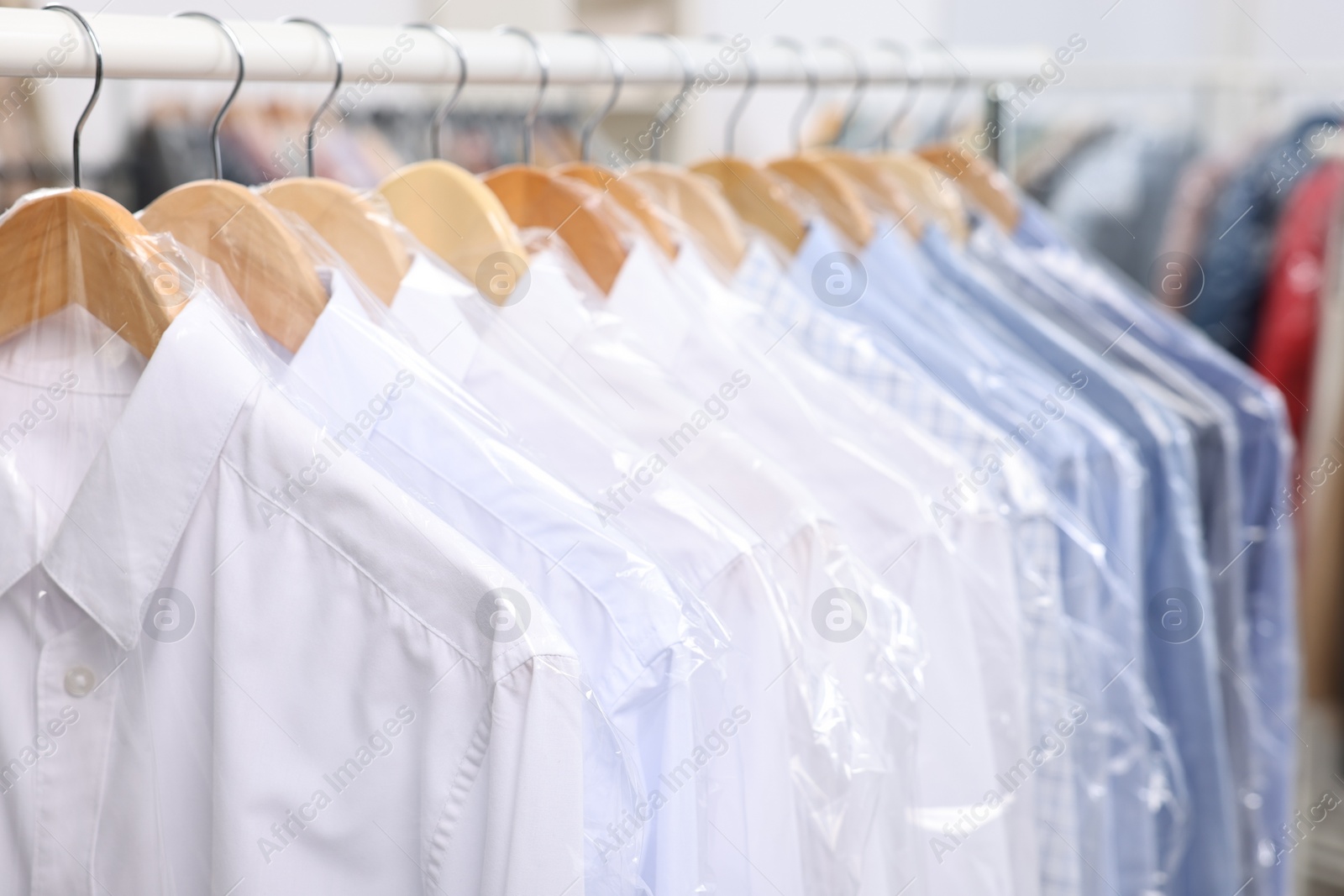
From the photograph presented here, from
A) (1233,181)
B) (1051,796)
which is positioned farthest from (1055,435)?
(1233,181)

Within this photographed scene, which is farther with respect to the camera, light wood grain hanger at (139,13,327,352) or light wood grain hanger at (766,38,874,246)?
light wood grain hanger at (766,38,874,246)

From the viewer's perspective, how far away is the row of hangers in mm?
579

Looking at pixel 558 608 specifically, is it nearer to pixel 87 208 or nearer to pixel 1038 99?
pixel 87 208

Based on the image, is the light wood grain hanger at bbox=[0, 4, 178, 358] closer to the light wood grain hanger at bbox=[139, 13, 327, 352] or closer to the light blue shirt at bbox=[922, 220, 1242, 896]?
the light wood grain hanger at bbox=[139, 13, 327, 352]

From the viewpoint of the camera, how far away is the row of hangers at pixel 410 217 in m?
0.58

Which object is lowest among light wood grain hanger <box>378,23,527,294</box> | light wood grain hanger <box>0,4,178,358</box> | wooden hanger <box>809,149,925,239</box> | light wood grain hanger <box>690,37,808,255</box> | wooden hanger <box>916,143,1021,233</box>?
light wood grain hanger <box>0,4,178,358</box>

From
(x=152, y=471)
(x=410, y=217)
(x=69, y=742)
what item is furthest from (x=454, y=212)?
(x=69, y=742)

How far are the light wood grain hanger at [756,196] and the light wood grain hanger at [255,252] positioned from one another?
433mm

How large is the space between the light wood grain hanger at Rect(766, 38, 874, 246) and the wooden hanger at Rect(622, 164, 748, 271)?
0.11 metres

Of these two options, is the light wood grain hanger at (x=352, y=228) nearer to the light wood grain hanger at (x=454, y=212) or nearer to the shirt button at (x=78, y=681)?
the light wood grain hanger at (x=454, y=212)

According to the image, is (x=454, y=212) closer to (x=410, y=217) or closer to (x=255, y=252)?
(x=410, y=217)

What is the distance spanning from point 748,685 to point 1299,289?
140cm

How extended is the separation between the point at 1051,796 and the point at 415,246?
0.56 meters

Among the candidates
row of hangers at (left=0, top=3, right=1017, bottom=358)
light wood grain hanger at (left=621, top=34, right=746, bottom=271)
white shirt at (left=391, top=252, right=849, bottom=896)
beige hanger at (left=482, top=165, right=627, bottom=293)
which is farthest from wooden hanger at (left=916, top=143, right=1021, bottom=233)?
white shirt at (left=391, top=252, right=849, bottom=896)
